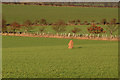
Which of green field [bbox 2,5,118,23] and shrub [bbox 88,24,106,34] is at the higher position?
green field [bbox 2,5,118,23]

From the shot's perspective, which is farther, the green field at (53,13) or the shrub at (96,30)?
the green field at (53,13)

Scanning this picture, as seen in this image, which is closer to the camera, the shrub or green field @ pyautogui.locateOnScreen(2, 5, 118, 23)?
the shrub

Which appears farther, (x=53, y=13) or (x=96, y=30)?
(x=53, y=13)

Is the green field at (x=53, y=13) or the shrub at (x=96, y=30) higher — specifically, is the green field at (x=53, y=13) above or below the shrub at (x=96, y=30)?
above

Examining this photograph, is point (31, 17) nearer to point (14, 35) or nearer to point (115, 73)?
point (14, 35)

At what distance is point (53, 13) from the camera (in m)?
136

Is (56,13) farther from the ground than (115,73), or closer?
farther from the ground

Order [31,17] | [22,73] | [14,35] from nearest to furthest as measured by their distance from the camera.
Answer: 1. [22,73]
2. [14,35]
3. [31,17]

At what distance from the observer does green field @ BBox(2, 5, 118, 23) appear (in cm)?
12825

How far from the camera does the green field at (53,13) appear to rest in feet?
421

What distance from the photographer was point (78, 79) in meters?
16.2

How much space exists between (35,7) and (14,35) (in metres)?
67.1

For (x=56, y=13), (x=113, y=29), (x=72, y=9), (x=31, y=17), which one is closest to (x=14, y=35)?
(x=113, y=29)

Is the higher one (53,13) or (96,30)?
(53,13)
